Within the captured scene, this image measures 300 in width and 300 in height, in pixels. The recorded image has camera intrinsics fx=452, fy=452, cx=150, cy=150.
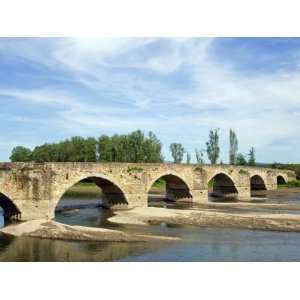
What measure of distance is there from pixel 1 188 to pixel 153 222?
9.76m

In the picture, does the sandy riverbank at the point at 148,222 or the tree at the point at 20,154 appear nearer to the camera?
the sandy riverbank at the point at 148,222

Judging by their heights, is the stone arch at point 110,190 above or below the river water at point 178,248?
above

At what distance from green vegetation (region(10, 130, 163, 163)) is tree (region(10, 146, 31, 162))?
25.3 ft

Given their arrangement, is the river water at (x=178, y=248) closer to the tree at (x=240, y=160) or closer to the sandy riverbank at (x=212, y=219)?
the sandy riverbank at (x=212, y=219)

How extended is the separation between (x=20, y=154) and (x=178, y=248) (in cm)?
7084

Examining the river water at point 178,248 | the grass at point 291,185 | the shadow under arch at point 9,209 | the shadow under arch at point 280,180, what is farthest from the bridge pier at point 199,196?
the shadow under arch at point 280,180

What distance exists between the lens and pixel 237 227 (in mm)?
27188

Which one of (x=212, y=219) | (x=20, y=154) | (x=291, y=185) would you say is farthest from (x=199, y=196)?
(x=20, y=154)

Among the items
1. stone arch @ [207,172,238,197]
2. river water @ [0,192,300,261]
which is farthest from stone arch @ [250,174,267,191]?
river water @ [0,192,300,261]

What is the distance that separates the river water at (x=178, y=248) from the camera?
18.4m

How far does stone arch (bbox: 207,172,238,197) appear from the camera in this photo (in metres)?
53.4

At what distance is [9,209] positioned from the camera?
28.7m

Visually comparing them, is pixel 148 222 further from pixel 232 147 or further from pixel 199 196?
pixel 232 147

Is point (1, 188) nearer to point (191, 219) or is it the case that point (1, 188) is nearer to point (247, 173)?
point (191, 219)
